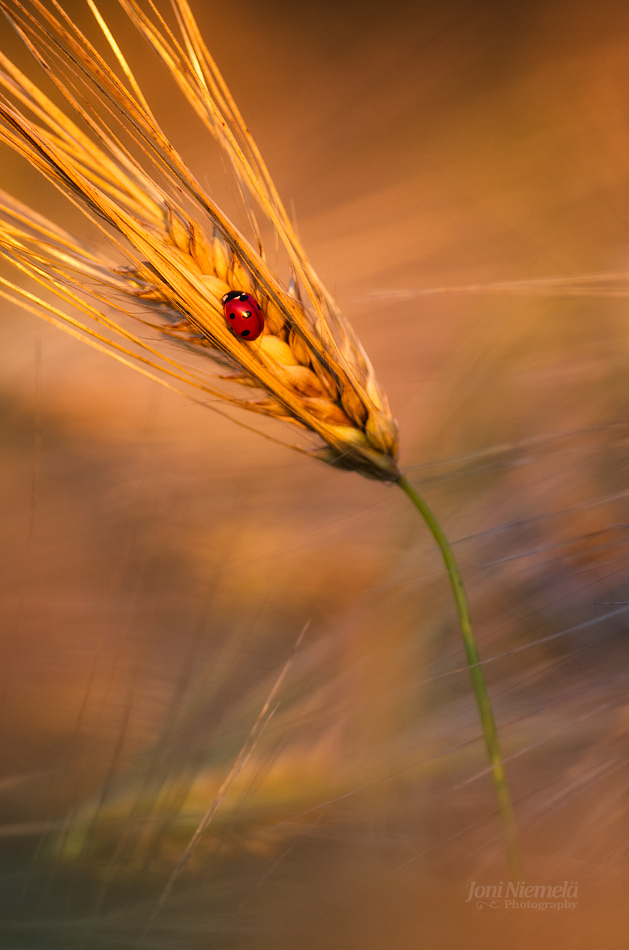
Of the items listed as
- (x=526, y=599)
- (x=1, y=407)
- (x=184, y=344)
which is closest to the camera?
(x=184, y=344)

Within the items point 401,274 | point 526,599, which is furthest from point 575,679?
point 401,274

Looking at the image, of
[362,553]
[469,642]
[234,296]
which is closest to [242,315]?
[234,296]

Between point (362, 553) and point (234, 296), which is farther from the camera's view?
point (362, 553)

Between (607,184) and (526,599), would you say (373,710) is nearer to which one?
(526,599)

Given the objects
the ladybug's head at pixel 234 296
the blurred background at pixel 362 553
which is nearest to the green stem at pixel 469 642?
the blurred background at pixel 362 553

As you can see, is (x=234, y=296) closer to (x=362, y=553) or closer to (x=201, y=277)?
(x=201, y=277)

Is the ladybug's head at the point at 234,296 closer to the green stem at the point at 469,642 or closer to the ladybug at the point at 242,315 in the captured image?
the ladybug at the point at 242,315
